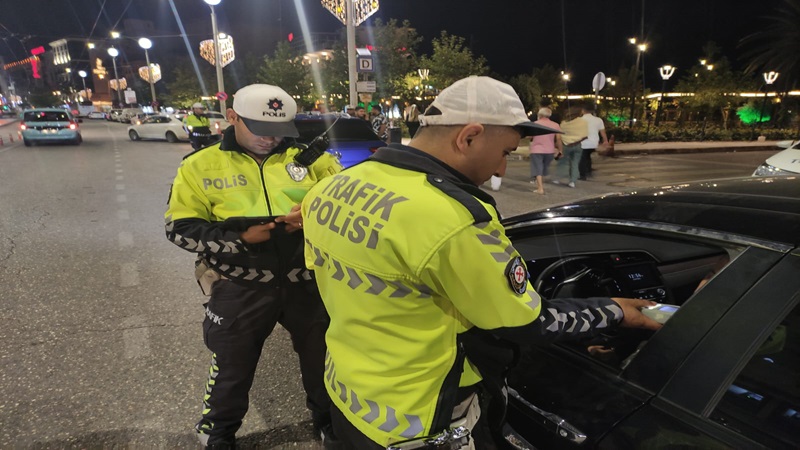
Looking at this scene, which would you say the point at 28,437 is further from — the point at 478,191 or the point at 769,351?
the point at 769,351

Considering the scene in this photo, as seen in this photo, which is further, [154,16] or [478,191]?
[154,16]

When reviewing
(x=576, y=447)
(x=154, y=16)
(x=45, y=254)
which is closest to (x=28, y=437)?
(x=576, y=447)

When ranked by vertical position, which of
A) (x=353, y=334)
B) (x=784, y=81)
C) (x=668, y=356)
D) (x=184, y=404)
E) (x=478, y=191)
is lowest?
(x=184, y=404)

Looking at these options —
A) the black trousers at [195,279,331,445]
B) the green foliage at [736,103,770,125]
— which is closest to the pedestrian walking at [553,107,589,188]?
the black trousers at [195,279,331,445]

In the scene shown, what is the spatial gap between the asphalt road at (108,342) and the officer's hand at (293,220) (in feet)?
3.93

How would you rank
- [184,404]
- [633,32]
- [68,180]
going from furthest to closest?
[633,32] → [68,180] → [184,404]

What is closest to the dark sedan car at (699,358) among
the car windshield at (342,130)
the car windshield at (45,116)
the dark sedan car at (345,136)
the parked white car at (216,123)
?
the dark sedan car at (345,136)

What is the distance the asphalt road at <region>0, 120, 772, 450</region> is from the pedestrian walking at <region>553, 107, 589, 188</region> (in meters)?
2.14

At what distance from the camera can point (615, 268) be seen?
1.93m

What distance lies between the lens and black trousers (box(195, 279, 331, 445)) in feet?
6.72

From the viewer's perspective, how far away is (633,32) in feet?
150

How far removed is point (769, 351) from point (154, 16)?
12354 cm

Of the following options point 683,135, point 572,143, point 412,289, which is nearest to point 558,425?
point 412,289

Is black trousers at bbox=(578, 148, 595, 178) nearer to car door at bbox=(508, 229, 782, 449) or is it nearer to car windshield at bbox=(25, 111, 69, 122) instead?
car door at bbox=(508, 229, 782, 449)
